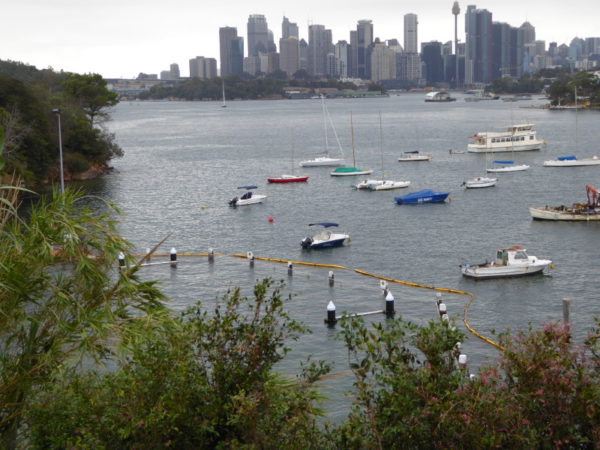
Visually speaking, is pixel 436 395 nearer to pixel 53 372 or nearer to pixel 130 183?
pixel 53 372

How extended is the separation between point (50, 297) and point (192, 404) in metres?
3.41

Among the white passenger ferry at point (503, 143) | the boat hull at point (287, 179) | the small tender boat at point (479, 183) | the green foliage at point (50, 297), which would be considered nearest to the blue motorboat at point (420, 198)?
the small tender boat at point (479, 183)

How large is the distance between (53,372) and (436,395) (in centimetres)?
647

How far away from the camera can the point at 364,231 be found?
49125 mm

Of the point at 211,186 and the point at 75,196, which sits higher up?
the point at 75,196

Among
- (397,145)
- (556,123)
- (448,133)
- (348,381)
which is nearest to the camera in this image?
(348,381)

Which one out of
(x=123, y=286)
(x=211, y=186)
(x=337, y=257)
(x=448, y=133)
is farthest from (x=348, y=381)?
(x=448, y=133)

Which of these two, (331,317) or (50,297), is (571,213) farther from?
(50,297)

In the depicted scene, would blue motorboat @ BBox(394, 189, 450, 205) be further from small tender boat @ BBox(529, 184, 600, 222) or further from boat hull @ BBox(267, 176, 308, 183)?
boat hull @ BBox(267, 176, 308, 183)

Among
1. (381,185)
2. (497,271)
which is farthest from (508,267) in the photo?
(381,185)

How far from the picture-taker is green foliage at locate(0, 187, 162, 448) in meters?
12.4

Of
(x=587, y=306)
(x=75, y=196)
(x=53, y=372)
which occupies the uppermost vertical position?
(x=75, y=196)

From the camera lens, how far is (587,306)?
3130cm

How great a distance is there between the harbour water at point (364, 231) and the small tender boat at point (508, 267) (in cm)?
39
